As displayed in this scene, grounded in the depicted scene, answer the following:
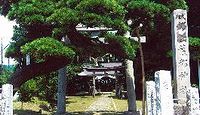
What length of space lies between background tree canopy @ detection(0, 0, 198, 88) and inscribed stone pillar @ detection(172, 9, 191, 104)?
145 centimetres

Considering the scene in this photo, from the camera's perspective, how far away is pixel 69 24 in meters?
12.6

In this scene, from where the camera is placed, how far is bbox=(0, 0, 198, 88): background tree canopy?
12.2 m

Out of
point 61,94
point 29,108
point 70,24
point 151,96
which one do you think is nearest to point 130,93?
point 61,94

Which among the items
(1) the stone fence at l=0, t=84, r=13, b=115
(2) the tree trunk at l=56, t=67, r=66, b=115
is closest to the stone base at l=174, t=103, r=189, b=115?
(1) the stone fence at l=0, t=84, r=13, b=115

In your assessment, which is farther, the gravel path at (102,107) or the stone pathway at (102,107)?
the gravel path at (102,107)

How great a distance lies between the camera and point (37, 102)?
21344 mm

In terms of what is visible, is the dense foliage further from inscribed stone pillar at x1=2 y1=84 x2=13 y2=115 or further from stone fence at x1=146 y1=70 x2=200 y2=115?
stone fence at x1=146 y1=70 x2=200 y2=115

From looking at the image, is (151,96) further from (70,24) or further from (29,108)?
(29,108)

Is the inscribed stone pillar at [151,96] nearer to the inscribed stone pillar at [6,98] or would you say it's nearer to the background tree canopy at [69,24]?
the background tree canopy at [69,24]

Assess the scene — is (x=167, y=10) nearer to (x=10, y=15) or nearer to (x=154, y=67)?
(x=10, y=15)

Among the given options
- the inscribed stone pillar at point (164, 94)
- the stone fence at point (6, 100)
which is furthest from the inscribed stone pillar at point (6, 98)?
the inscribed stone pillar at point (164, 94)

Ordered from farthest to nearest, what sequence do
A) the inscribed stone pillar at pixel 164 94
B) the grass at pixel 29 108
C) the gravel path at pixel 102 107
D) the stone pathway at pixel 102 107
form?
the gravel path at pixel 102 107
the stone pathway at pixel 102 107
the grass at pixel 29 108
the inscribed stone pillar at pixel 164 94

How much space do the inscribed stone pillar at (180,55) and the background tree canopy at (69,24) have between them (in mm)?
1454

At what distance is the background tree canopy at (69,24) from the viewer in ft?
40.0
